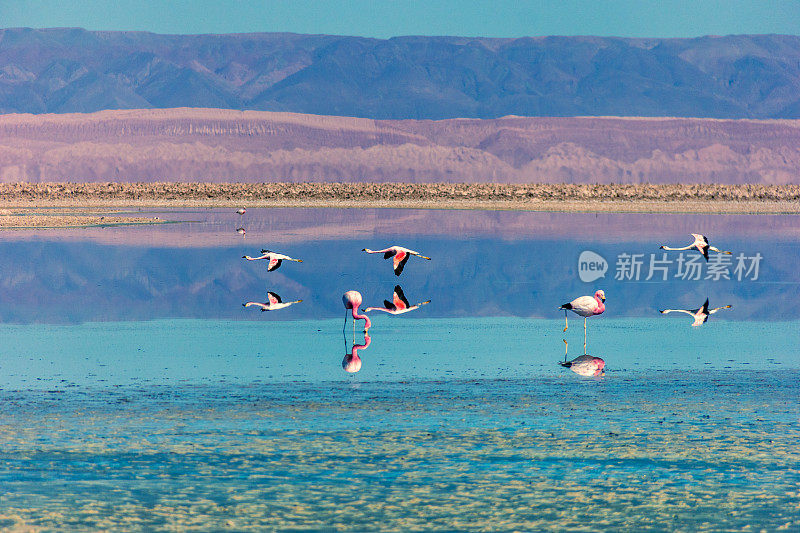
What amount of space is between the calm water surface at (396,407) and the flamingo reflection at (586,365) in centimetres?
17

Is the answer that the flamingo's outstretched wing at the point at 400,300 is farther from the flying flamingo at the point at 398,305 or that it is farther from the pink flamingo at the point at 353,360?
the pink flamingo at the point at 353,360

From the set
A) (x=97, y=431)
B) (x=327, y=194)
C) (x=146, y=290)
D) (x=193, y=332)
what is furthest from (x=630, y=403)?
(x=327, y=194)

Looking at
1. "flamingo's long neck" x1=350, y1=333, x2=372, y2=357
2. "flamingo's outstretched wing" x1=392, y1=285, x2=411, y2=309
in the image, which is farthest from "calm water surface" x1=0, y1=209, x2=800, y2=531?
"flamingo's outstretched wing" x1=392, y1=285, x2=411, y2=309

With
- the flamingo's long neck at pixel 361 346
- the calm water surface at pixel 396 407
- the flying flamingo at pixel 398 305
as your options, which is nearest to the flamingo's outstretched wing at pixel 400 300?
the flying flamingo at pixel 398 305

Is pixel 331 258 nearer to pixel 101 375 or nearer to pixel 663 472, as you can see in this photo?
pixel 101 375

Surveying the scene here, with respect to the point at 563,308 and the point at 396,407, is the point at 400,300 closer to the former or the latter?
the point at 563,308

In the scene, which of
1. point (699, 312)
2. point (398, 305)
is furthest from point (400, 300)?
point (699, 312)

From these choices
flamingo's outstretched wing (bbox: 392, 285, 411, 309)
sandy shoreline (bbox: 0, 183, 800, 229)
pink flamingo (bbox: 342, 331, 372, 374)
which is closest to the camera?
pink flamingo (bbox: 342, 331, 372, 374)

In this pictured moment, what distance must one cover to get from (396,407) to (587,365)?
3043 mm

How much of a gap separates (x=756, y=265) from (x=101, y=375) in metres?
16.0

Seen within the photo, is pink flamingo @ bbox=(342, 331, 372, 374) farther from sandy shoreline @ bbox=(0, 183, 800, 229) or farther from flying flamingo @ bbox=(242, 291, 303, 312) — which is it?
sandy shoreline @ bbox=(0, 183, 800, 229)

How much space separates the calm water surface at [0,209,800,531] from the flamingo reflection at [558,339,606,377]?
17 cm

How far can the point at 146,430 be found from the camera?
8.78 meters

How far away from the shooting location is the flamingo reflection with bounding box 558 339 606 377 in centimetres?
1149
